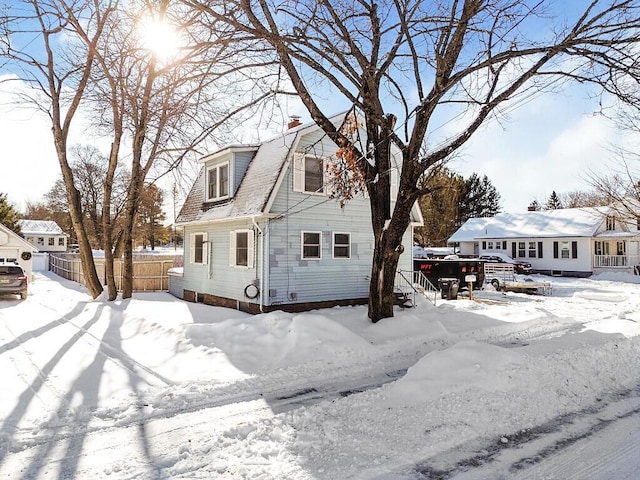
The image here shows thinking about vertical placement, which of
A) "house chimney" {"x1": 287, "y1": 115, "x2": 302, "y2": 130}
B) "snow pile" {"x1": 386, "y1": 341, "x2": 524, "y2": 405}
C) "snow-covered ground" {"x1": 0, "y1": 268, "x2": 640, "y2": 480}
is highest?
"house chimney" {"x1": 287, "y1": 115, "x2": 302, "y2": 130}

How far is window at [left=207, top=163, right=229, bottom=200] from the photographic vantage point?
576 inches

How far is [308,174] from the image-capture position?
1338cm

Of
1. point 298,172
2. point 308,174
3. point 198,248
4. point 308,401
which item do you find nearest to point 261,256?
point 298,172

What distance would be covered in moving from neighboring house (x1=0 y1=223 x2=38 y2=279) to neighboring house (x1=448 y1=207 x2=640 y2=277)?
30.8 meters

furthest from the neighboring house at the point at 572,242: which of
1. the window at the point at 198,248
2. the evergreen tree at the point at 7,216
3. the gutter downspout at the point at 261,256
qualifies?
the evergreen tree at the point at 7,216

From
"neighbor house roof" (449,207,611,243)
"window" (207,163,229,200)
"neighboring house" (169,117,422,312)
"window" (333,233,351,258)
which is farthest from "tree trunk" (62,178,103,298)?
"neighbor house roof" (449,207,611,243)

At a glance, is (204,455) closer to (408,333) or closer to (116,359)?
(116,359)

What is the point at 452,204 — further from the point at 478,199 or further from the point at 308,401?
the point at 308,401

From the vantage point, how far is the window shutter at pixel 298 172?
12.9 m

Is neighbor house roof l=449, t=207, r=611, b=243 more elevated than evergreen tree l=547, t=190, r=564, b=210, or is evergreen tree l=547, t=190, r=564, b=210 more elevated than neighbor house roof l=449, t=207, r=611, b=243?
evergreen tree l=547, t=190, r=564, b=210

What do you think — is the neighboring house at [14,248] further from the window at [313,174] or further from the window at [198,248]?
the window at [313,174]

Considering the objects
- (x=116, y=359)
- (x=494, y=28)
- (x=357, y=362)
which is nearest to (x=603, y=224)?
(x=494, y=28)

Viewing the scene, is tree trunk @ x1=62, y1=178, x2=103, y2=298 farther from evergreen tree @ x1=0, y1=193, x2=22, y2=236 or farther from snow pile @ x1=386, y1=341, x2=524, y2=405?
evergreen tree @ x1=0, y1=193, x2=22, y2=236

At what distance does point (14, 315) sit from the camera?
12.1 meters
